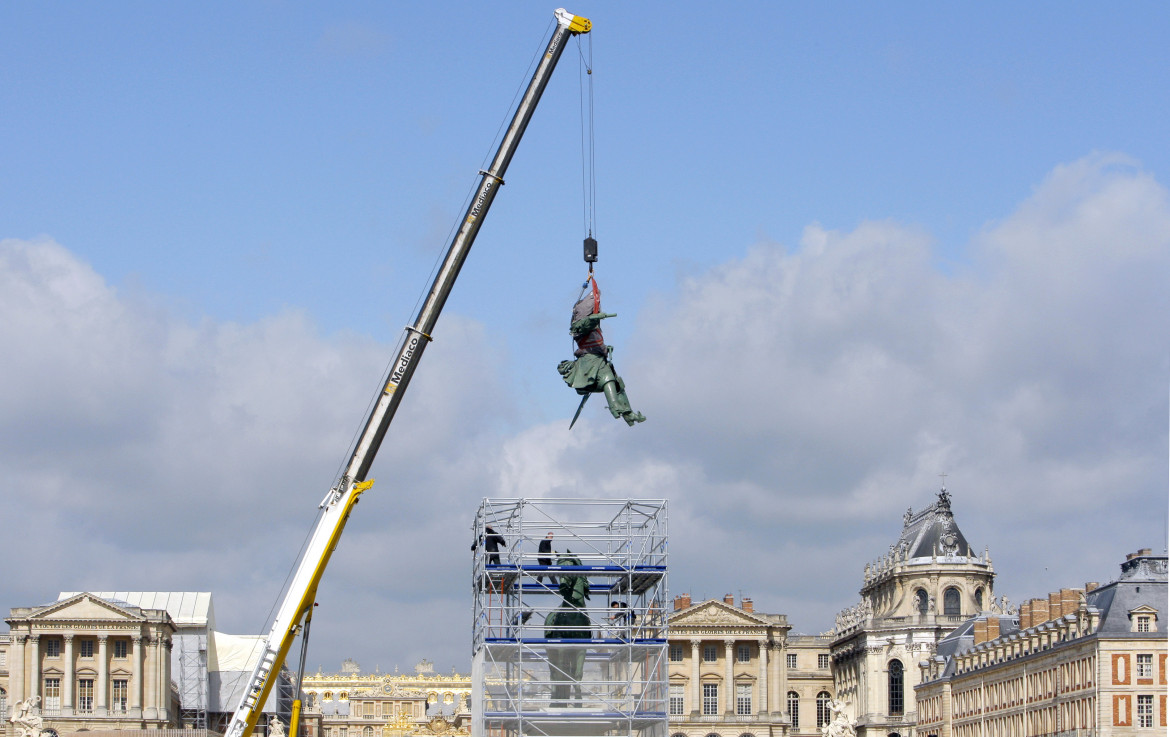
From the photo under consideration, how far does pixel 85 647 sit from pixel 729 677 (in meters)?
44.0

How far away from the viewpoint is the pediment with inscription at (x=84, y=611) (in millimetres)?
129875

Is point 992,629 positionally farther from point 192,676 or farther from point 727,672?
point 192,676

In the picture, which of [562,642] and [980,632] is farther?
[980,632]

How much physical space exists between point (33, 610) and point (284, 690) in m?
19.4

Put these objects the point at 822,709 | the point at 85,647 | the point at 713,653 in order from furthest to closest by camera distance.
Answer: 1. the point at 822,709
2. the point at 713,653
3. the point at 85,647

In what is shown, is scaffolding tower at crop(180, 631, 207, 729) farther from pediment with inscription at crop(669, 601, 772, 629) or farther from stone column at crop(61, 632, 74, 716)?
pediment with inscription at crop(669, 601, 772, 629)

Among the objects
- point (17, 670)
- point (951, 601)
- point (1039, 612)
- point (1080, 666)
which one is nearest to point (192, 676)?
point (17, 670)

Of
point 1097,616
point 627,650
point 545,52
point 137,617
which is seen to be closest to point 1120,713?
point 1097,616

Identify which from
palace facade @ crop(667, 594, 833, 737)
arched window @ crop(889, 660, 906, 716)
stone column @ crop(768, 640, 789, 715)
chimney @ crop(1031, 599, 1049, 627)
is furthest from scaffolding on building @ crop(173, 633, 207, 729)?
chimney @ crop(1031, 599, 1049, 627)

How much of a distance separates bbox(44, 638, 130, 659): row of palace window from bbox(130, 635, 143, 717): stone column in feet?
3.56

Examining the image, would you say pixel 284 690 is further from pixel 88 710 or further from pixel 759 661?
pixel 759 661

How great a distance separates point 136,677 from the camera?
130 metres

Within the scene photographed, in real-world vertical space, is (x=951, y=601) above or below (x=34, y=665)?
above

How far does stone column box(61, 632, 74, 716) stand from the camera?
426 feet
